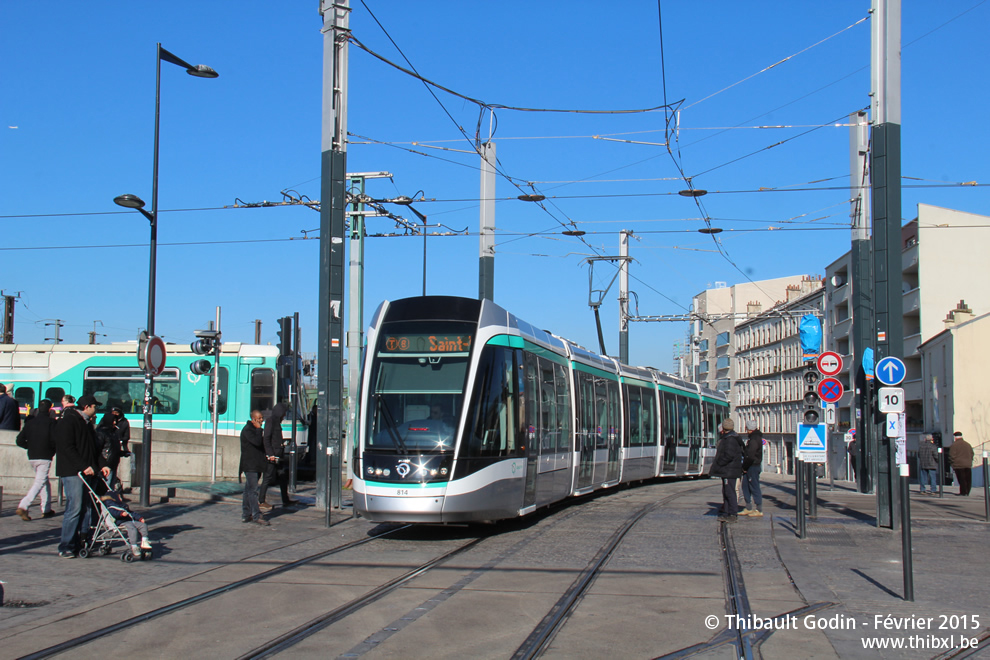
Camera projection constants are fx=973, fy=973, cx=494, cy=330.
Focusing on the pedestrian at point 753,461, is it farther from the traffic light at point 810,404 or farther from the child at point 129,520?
the child at point 129,520

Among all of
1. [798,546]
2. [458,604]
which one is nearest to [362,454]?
[458,604]

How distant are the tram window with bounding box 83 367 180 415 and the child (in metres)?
16.6

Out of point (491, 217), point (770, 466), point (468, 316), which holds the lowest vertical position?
point (770, 466)

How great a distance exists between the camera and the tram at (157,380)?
87.0 feet

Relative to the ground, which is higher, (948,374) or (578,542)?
(948,374)

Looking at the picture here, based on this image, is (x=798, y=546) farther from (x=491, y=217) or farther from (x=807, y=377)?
(x=491, y=217)

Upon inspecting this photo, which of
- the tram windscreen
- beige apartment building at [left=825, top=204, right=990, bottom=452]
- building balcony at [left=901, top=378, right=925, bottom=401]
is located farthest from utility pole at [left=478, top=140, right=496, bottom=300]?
building balcony at [left=901, top=378, right=925, bottom=401]

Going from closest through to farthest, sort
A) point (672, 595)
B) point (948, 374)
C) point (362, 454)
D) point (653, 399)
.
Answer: point (672, 595) → point (362, 454) → point (653, 399) → point (948, 374)

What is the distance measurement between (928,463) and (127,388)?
21.5 meters

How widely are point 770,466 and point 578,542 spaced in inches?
2911

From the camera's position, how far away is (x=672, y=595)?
9133 mm

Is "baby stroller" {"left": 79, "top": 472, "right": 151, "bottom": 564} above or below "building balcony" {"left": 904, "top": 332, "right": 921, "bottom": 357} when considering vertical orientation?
below

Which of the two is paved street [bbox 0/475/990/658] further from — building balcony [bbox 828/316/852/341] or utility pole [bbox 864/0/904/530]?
building balcony [bbox 828/316/852/341]

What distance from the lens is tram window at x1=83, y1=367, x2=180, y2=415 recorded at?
27.0 meters
